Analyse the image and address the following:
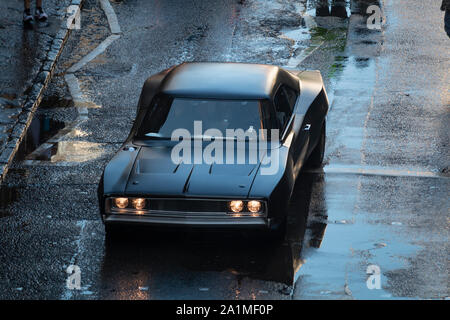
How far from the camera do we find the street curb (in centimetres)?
1188

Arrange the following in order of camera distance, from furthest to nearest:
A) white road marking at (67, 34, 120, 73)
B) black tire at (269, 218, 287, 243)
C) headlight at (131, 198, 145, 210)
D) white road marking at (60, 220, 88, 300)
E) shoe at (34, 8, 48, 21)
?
shoe at (34, 8, 48, 21), white road marking at (67, 34, 120, 73), black tire at (269, 218, 287, 243), headlight at (131, 198, 145, 210), white road marking at (60, 220, 88, 300)

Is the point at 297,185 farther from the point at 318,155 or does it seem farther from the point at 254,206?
the point at 254,206

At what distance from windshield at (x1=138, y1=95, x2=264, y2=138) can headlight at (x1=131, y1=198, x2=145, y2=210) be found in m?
1.21

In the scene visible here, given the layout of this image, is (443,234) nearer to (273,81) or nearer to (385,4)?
(273,81)

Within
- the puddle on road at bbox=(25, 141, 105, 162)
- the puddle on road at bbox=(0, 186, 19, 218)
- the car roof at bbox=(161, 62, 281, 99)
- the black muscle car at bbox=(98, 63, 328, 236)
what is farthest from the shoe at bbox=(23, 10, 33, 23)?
the car roof at bbox=(161, 62, 281, 99)

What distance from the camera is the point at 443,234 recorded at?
9133 mm

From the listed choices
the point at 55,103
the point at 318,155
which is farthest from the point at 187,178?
the point at 55,103

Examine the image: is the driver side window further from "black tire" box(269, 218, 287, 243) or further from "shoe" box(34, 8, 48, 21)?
"shoe" box(34, 8, 48, 21)

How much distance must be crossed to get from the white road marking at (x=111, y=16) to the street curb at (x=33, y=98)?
0.88 m

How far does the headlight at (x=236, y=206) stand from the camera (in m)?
8.41

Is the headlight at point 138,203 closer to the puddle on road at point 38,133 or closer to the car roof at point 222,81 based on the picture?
the car roof at point 222,81

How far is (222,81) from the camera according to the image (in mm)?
10031
